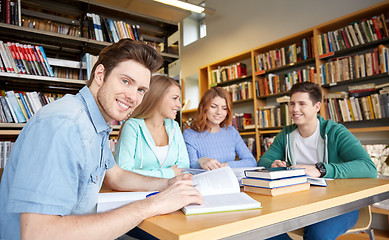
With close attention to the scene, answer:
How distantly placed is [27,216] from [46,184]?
0.07 metres

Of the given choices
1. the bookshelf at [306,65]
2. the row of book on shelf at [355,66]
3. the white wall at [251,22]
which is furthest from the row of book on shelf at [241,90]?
the row of book on shelf at [355,66]

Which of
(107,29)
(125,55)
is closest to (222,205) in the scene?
(125,55)

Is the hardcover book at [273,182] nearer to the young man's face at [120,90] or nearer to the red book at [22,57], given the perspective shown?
the young man's face at [120,90]

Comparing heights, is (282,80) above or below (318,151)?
above

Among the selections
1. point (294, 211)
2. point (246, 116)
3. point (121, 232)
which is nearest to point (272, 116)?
point (246, 116)

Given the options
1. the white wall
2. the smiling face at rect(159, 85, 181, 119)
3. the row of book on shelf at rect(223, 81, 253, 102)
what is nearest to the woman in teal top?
the smiling face at rect(159, 85, 181, 119)

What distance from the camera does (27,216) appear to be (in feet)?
1.85

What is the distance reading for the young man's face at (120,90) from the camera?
2.80ft

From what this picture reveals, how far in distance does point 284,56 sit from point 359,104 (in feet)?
4.19

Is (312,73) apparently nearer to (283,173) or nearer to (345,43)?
(345,43)

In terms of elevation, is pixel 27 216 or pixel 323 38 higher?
pixel 323 38

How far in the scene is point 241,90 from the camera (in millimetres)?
4586

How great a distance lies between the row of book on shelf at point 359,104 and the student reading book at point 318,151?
139 centimetres

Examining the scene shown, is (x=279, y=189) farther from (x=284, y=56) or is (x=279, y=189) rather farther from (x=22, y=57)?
(x=284, y=56)
